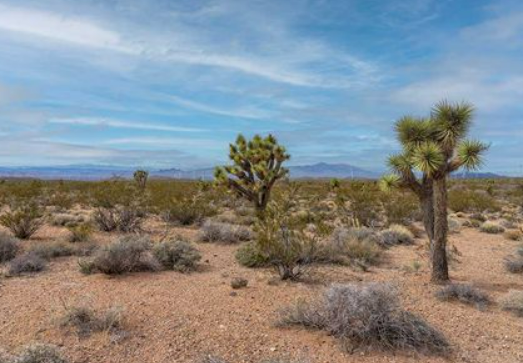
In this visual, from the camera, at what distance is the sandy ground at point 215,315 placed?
545cm

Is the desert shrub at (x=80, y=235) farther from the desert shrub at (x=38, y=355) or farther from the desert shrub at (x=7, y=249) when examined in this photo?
the desert shrub at (x=38, y=355)

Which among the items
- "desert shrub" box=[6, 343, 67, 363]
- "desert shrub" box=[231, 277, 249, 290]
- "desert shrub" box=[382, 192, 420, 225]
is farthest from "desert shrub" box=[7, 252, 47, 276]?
"desert shrub" box=[382, 192, 420, 225]

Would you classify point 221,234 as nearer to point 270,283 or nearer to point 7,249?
point 270,283

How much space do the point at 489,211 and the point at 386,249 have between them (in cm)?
1335

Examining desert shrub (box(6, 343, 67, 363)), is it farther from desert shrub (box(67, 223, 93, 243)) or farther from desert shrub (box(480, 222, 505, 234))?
desert shrub (box(480, 222, 505, 234))

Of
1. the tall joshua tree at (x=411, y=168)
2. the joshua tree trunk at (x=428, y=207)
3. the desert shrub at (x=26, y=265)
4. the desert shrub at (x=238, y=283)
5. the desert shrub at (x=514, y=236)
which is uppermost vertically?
the tall joshua tree at (x=411, y=168)

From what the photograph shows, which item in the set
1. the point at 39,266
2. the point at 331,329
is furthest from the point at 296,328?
the point at 39,266

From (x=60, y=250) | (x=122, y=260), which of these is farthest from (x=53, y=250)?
(x=122, y=260)

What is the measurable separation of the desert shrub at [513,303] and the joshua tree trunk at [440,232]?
1412 millimetres

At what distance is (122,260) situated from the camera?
346 inches

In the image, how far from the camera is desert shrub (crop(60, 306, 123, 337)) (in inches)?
231

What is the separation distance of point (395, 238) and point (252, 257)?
242 inches

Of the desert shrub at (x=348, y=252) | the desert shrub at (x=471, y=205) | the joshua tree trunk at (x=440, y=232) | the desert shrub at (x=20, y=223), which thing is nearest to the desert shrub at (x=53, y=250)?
the desert shrub at (x=20, y=223)

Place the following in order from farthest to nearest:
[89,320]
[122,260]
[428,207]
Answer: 1. [428,207]
2. [122,260]
3. [89,320]
